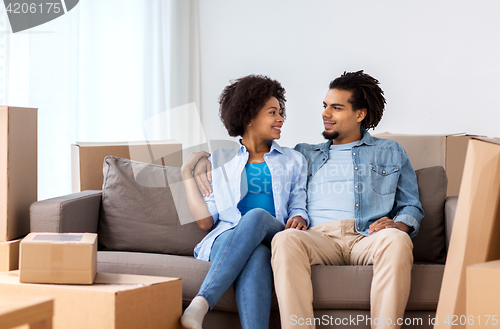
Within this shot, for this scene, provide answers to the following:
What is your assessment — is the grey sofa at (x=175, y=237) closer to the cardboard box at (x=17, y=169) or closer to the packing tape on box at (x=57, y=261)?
the cardboard box at (x=17, y=169)

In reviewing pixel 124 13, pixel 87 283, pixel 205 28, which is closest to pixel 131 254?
pixel 87 283

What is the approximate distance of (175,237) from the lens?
1.85 metres

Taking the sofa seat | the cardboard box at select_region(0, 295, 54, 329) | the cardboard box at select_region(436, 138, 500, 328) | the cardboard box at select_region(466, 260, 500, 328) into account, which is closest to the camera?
the cardboard box at select_region(0, 295, 54, 329)

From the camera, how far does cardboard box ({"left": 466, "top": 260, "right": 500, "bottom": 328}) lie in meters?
0.90

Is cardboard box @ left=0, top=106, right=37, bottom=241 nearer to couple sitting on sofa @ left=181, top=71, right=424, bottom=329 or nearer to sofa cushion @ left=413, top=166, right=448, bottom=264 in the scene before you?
couple sitting on sofa @ left=181, top=71, right=424, bottom=329

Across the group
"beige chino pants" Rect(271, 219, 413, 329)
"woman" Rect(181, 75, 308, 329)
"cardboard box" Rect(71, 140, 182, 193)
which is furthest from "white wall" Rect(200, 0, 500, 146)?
"beige chino pants" Rect(271, 219, 413, 329)

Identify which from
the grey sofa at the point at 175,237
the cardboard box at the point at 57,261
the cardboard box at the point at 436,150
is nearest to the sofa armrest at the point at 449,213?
the grey sofa at the point at 175,237

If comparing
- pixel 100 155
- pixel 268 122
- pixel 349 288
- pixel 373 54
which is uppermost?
pixel 373 54

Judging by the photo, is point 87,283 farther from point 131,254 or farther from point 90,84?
point 90,84

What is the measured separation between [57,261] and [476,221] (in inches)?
42.6

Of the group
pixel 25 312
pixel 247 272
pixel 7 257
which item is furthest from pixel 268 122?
pixel 25 312

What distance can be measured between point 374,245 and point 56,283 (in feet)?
3.18

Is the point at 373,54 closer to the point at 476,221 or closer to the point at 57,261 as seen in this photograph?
the point at 476,221

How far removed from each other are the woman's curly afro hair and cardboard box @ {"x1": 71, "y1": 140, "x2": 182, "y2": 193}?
1.35ft
